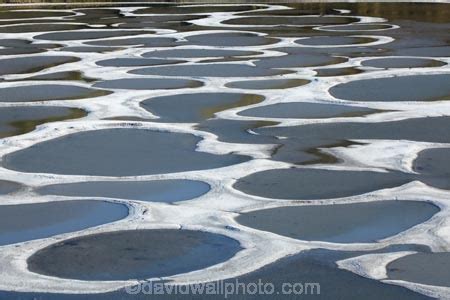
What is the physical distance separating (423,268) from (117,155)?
Result: 3206 millimetres

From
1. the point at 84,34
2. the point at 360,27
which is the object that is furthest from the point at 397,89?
the point at 84,34

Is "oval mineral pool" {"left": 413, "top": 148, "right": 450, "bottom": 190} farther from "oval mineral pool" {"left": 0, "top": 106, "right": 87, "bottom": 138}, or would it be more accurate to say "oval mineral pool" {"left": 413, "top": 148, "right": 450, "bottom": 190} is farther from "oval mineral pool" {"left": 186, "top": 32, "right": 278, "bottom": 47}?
"oval mineral pool" {"left": 186, "top": 32, "right": 278, "bottom": 47}

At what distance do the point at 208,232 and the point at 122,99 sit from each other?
4855mm

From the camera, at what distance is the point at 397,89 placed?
11055 millimetres

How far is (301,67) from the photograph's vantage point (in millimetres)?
13070

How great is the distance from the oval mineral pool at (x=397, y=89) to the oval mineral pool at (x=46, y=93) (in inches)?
91.0

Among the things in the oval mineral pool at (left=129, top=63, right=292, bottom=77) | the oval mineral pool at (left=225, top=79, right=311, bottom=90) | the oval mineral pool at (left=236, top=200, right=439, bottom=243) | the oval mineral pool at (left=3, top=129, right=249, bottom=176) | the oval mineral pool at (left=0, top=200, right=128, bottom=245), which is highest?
the oval mineral pool at (left=236, top=200, right=439, bottom=243)

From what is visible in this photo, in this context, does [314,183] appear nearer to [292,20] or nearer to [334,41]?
[334,41]

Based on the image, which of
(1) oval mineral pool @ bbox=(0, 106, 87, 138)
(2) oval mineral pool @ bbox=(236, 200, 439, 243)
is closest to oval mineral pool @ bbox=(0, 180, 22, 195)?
(2) oval mineral pool @ bbox=(236, 200, 439, 243)

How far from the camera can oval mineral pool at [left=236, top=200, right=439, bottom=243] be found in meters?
5.96

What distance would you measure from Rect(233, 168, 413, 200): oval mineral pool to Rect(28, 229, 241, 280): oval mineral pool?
39.8 inches

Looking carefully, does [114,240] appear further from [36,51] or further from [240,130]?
[36,51]

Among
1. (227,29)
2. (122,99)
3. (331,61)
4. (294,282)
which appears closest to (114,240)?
(294,282)

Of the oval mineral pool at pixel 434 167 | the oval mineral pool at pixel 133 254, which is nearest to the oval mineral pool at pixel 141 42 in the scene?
the oval mineral pool at pixel 434 167
